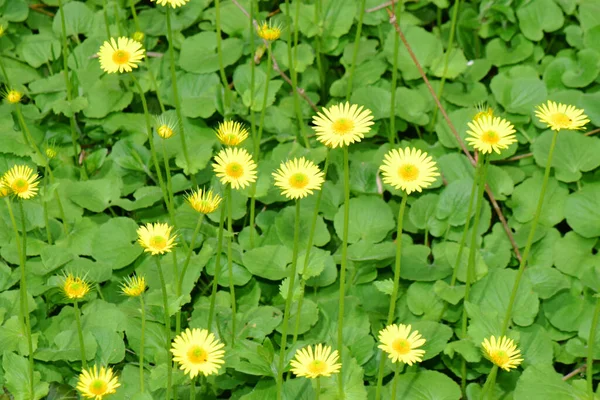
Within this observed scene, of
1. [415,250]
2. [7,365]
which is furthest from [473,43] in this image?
[7,365]

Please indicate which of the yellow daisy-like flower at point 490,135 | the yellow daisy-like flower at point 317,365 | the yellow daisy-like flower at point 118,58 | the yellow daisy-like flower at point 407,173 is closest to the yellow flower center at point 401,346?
the yellow daisy-like flower at point 317,365

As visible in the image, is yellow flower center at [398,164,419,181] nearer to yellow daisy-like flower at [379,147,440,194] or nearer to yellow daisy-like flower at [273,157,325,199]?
yellow daisy-like flower at [379,147,440,194]

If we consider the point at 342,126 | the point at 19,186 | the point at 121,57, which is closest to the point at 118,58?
the point at 121,57

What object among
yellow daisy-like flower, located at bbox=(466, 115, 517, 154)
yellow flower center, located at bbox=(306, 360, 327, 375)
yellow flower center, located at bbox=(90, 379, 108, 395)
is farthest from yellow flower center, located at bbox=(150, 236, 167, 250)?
yellow daisy-like flower, located at bbox=(466, 115, 517, 154)

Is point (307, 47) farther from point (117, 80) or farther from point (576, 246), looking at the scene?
point (576, 246)

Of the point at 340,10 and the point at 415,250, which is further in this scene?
the point at 340,10

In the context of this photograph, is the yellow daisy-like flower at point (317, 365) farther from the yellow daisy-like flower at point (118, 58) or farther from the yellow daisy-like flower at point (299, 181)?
the yellow daisy-like flower at point (118, 58)
